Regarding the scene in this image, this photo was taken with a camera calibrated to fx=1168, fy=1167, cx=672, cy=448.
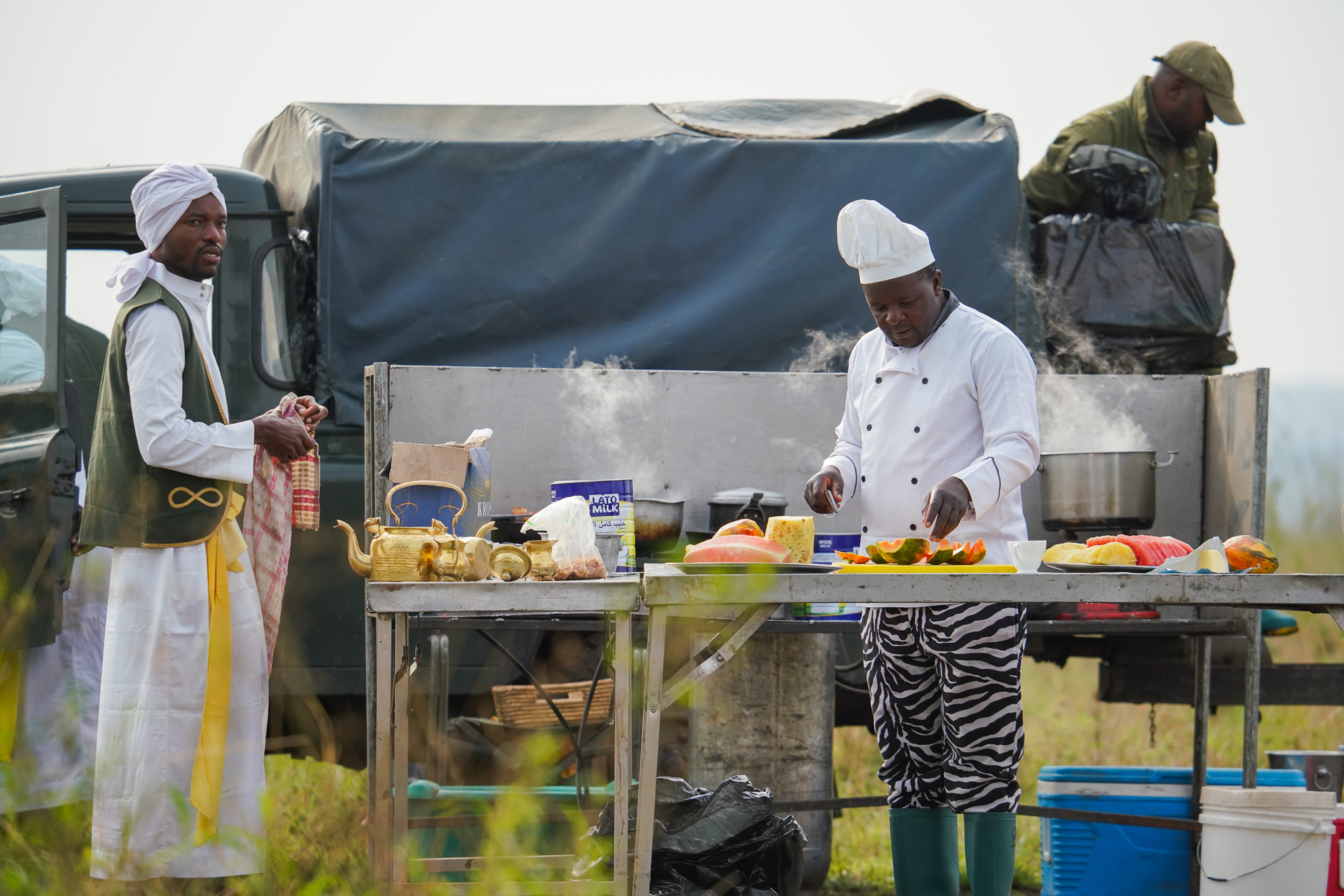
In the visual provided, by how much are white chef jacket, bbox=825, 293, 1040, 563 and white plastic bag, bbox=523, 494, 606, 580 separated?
66cm

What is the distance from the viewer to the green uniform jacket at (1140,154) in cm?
486

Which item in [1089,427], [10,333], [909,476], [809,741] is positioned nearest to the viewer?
→ [909,476]

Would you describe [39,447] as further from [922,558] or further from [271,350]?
[922,558]

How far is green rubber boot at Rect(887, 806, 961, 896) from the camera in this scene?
110 inches

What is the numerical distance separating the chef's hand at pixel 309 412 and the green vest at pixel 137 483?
0.28 meters

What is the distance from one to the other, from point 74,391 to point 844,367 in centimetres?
280

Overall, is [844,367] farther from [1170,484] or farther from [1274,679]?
[1274,679]

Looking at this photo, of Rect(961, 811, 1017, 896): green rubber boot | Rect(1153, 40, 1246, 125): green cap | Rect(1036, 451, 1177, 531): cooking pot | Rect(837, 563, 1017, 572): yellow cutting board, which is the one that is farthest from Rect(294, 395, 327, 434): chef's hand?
Rect(1153, 40, 1246, 125): green cap

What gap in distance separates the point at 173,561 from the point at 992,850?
2099mm

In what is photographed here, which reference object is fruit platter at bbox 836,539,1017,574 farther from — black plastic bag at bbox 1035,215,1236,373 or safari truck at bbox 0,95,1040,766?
black plastic bag at bbox 1035,215,1236,373

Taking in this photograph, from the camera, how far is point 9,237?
3.86m

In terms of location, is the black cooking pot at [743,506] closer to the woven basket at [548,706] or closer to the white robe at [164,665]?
the woven basket at [548,706]

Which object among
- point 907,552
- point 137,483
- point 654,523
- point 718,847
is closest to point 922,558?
point 907,552

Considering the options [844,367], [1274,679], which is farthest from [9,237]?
[1274,679]
